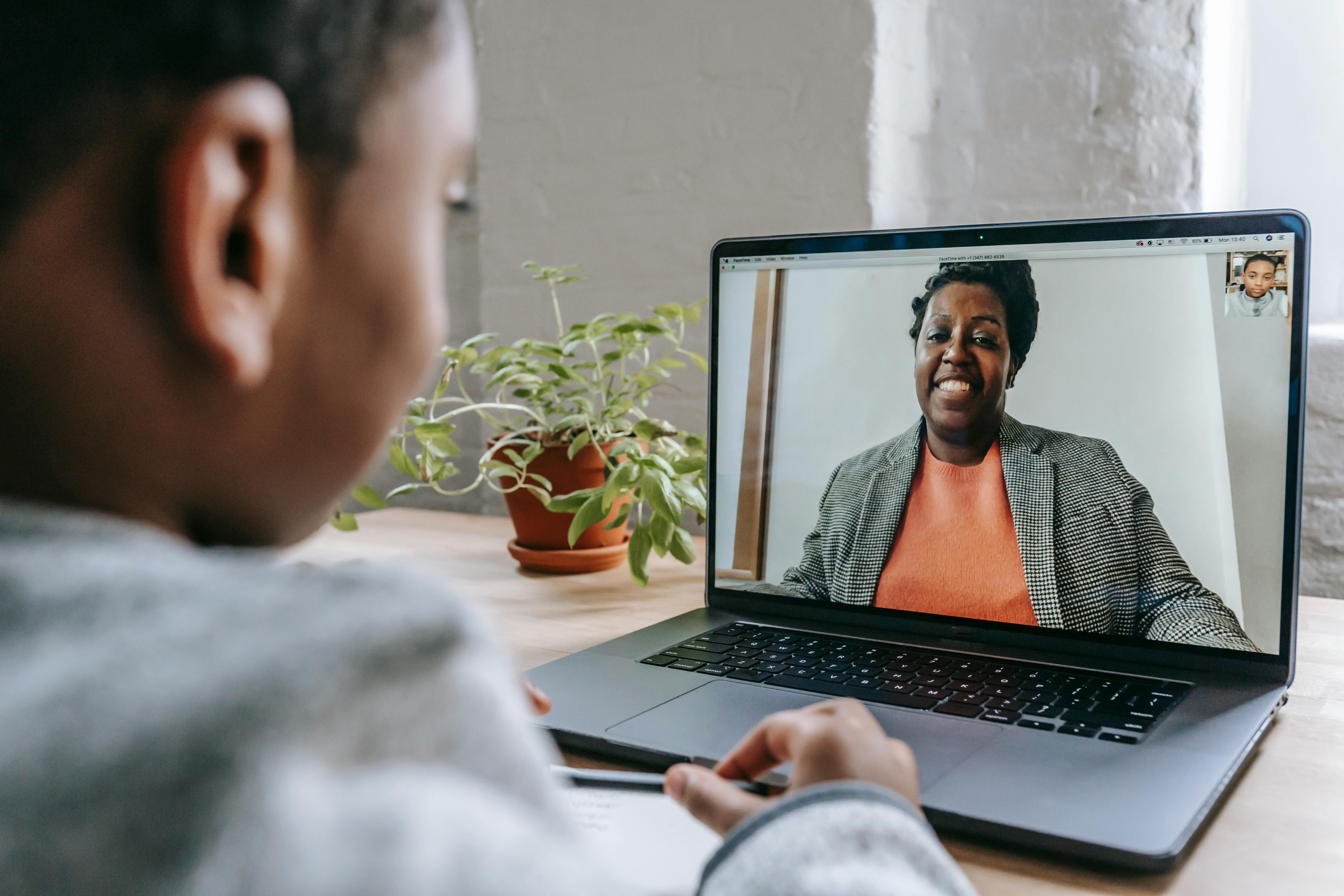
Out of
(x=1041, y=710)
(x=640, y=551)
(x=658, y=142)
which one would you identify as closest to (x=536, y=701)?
(x=1041, y=710)

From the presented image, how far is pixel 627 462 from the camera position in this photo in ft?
2.93

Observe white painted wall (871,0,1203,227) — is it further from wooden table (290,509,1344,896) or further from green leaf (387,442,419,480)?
green leaf (387,442,419,480)

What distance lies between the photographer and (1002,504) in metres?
0.69

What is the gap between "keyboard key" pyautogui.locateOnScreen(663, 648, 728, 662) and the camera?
0.65 m

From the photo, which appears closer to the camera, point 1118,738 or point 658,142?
point 1118,738

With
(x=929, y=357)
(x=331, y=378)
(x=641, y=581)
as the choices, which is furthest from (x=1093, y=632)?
(x=331, y=378)

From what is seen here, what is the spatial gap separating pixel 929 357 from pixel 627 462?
295 mm

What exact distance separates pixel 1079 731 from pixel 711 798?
0.74ft

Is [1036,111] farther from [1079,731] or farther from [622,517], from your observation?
[1079,731]

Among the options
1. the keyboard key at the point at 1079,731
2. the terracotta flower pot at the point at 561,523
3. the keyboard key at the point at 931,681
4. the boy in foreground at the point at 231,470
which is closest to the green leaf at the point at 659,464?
the terracotta flower pot at the point at 561,523

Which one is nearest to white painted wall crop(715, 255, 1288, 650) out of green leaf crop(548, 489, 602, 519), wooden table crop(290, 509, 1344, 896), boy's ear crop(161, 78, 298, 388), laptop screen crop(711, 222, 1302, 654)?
laptop screen crop(711, 222, 1302, 654)

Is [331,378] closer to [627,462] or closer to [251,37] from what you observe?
[251,37]

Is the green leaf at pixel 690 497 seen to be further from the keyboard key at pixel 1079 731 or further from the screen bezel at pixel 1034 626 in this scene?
the keyboard key at pixel 1079 731

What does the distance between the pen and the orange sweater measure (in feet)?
1.02
